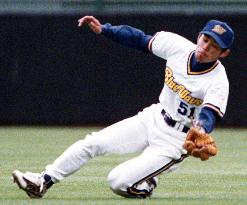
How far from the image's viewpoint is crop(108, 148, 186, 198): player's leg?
29.2ft

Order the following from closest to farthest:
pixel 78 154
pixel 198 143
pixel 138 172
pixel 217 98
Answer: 1. pixel 198 143
2. pixel 217 98
3. pixel 78 154
4. pixel 138 172

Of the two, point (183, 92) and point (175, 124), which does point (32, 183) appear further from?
point (183, 92)

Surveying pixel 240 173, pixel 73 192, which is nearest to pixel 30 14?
pixel 240 173

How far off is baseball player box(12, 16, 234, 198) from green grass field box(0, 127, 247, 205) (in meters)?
0.18

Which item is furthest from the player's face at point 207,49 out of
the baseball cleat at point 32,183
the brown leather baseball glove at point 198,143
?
the baseball cleat at point 32,183

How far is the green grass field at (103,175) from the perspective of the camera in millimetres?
8883

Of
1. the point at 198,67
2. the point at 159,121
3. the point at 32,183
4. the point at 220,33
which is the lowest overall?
the point at 32,183

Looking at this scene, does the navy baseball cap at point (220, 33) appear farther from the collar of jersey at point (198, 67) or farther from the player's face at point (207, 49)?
the collar of jersey at point (198, 67)

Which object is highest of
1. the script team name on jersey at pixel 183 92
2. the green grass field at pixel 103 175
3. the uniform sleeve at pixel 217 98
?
the uniform sleeve at pixel 217 98

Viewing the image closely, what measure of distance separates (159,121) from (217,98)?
68cm

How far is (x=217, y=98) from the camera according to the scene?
340 inches

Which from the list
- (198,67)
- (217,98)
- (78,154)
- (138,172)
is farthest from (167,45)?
(78,154)

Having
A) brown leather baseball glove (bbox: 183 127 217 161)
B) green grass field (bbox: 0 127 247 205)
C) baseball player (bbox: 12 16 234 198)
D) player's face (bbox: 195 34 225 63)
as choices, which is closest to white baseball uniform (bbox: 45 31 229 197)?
baseball player (bbox: 12 16 234 198)

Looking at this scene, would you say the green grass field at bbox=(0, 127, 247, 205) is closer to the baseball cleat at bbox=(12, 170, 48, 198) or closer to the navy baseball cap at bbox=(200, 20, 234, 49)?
the baseball cleat at bbox=(12, 170, 48, 198)
